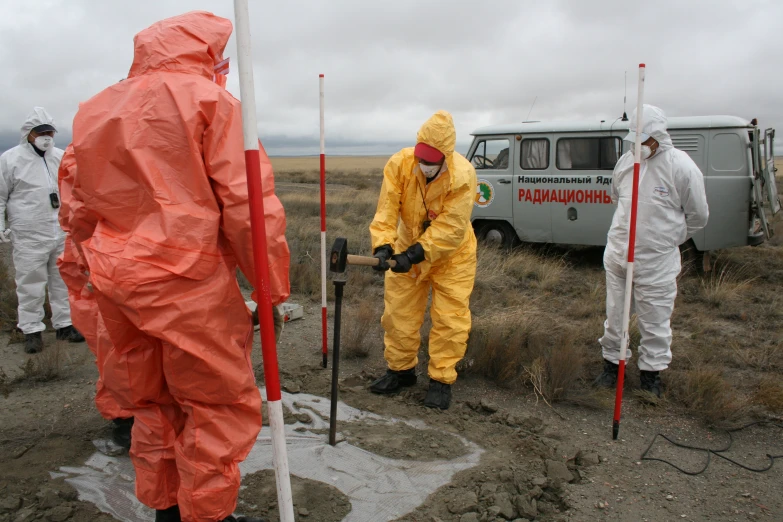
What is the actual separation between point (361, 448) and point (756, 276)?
21.9ft

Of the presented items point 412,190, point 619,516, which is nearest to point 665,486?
point 619,516

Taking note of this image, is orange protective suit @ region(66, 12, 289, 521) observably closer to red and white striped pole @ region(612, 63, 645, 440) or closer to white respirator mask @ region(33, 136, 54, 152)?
red and white striped pole @ region(612, 63, 645, 440)

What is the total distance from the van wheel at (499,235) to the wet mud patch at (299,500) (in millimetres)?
6641

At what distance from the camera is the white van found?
7.54 meters

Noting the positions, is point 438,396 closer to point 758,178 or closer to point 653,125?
point 653,125

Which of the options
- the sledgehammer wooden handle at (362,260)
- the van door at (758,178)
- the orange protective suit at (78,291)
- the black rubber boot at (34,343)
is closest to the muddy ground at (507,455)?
the orange protective suit at (78,291)

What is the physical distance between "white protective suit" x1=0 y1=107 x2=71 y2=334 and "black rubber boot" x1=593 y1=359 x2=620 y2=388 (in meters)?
4.58

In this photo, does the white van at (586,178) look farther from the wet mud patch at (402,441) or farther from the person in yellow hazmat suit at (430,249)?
the wet mud patch at (402,441)

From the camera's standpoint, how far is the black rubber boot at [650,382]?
415cm

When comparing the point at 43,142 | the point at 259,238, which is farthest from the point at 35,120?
the point at 259,238

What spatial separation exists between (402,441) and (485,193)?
643 cm

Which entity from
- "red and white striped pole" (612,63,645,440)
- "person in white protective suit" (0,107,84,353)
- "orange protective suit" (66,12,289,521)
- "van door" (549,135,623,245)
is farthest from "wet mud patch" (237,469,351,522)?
"van door" (549,135,623,245)

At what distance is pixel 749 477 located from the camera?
3227mm

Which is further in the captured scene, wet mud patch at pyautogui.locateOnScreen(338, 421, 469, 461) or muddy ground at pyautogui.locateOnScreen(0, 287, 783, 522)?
wet mud patch at pyautogui.locateOnScreen(338, 421, 469, 461)
